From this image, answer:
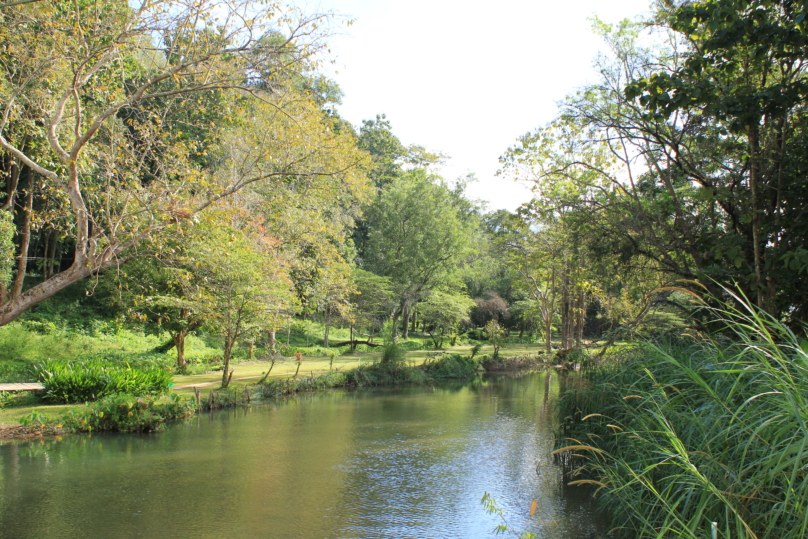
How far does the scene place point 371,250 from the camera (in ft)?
110

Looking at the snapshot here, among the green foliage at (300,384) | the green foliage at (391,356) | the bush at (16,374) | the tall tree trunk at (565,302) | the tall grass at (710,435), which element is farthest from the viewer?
the tall tree trunk at (565,302)

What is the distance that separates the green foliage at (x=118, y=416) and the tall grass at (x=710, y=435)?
Answer: 8169 mm

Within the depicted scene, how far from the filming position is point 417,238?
104ft

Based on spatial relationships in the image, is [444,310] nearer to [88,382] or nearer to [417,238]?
[417,238]

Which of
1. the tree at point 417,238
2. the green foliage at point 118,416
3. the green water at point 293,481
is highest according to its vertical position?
the tree at point 417,238

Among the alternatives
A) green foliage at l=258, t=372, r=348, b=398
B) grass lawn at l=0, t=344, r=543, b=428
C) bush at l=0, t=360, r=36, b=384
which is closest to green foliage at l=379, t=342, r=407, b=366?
grass lawn at l=0, t=344, r=543, b=428

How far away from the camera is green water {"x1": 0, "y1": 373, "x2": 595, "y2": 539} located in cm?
685

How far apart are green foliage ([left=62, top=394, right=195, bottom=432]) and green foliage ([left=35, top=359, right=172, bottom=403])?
1.90 feet

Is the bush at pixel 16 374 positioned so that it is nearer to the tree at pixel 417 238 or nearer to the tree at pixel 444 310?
the tree at pixel 444 310

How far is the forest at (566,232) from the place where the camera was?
457 cm

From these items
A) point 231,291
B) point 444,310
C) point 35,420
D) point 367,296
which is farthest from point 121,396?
point 444,310

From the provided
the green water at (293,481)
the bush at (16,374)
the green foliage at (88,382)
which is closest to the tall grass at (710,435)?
the green water at (293,481)

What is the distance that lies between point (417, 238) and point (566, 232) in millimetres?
18896

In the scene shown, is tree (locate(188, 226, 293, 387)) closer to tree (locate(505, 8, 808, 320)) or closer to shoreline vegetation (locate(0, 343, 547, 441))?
shoreline vegetation (locate(0, 343, 547, 441))
